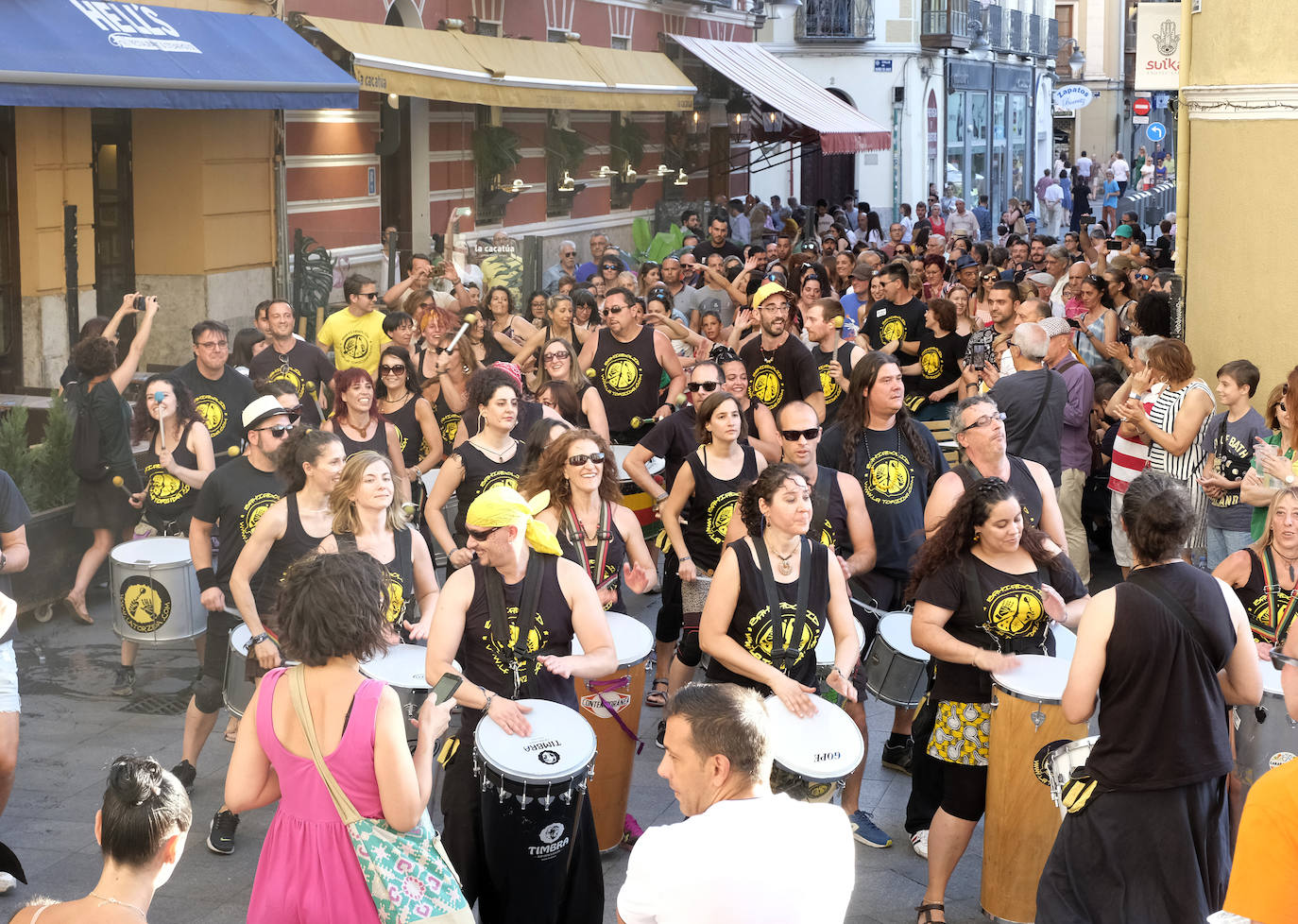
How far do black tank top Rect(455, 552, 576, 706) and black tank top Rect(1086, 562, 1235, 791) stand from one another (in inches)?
64.2

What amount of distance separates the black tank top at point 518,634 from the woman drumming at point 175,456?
3.36 m

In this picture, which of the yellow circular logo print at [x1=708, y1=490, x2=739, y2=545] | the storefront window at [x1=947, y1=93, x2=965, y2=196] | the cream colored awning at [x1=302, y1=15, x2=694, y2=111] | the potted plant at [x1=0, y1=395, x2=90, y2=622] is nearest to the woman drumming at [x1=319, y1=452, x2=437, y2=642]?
the yellow circular logo print at [x1=708, y1=490, x2=739, y2=545]

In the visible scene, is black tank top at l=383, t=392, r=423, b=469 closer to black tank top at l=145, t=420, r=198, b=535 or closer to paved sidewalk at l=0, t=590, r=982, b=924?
black tank top at l=145, t=420, r=198, b=535

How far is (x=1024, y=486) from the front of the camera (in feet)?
20.1

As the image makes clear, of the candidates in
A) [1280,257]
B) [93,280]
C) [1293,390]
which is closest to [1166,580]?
[1293,390]

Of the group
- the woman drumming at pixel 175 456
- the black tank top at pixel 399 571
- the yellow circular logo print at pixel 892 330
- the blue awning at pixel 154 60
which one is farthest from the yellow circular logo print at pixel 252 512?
the yellow circular logo print at pixel 892 330

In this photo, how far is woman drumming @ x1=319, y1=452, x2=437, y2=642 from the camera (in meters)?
5.61

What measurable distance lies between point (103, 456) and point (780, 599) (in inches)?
196

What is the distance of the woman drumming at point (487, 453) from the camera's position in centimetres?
698

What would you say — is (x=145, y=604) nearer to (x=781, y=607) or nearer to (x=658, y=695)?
(x=658, y=695)

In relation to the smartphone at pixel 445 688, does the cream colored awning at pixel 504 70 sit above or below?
above

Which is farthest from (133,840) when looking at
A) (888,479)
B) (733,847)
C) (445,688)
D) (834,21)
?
(834,21)

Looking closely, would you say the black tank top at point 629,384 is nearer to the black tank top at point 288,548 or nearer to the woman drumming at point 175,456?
the woman drumming at point 175,456

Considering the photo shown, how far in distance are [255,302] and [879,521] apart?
902 cm
